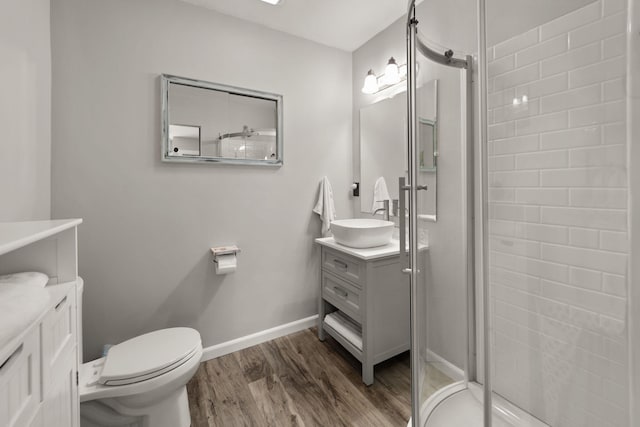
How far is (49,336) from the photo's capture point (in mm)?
805

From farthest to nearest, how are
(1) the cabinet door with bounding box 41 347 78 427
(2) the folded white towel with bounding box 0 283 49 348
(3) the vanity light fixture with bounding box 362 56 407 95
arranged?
1. (3) the vanity light fixture with bounding box 362 56 407 95
2. (1) the cabinet door with bounding box 41 347 78 427
3. (2) the folded white towel with bounding box 0 283 49 348

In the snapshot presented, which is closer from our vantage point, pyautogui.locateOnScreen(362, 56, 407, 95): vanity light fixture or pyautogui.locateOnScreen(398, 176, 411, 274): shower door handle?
pyautogui.locateOnScreen(398, 176, 411, 274): shower door handle

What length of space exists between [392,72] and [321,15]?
2.21 feet

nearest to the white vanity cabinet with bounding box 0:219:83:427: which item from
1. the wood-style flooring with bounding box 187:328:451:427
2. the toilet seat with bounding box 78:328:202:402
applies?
the toilet seat with bounding box 78:328:202:402

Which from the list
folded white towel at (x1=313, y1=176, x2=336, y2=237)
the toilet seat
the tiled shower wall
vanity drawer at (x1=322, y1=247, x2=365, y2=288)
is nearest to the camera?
the tiled shower wall

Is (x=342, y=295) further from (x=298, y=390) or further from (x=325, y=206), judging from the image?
(x=325, y=206)

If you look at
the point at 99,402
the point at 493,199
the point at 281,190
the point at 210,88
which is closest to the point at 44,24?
the point at 210,88

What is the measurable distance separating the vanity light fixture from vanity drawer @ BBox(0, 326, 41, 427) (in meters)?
2.26

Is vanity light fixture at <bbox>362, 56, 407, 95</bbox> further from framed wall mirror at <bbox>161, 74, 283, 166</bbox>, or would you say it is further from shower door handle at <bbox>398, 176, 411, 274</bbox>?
shower door handle at <bbox>398, 176, 411, 274</bbox>

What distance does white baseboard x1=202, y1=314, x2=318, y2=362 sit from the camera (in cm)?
201

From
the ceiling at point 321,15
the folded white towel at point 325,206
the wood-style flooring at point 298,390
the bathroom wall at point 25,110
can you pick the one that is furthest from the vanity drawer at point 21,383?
the ceiling at point 321,15

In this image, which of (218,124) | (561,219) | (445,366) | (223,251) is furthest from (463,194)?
(218,124)

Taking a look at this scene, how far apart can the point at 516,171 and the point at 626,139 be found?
0.95ft

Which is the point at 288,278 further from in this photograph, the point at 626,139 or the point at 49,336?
the point at 626,139
